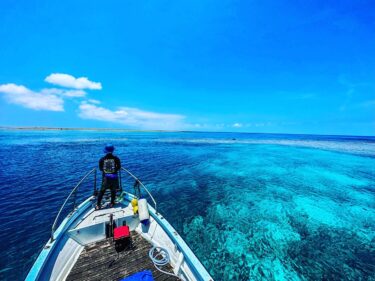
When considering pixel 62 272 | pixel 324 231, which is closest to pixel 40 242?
pixel 62 272

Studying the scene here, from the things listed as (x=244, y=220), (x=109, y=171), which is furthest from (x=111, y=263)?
(x=244, y=220)

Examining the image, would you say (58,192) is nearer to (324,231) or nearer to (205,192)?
(205,192)

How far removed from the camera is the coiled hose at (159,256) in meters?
4.61

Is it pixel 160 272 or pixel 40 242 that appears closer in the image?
pixel 160 272

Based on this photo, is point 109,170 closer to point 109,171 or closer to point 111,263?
point 109,171

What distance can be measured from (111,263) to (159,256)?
1385 mm

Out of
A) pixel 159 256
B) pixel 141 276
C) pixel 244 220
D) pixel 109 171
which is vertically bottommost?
pixel 244 220

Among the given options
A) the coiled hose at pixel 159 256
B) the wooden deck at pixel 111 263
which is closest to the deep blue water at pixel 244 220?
the coiled hose at pixel 159 256

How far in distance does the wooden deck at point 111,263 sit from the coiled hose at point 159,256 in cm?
10

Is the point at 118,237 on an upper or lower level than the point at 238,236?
upper

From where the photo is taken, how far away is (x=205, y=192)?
1368cm

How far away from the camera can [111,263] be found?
4641 millimetres

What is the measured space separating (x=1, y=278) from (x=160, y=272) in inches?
247

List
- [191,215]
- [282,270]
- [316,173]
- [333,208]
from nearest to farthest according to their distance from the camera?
[282,270]
[191,215]
[333,208]
[316,173]
